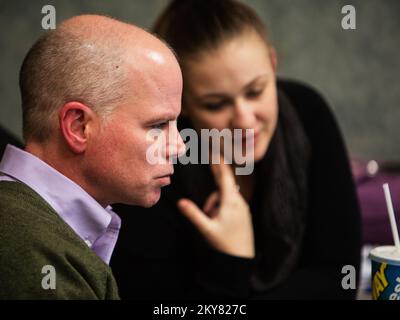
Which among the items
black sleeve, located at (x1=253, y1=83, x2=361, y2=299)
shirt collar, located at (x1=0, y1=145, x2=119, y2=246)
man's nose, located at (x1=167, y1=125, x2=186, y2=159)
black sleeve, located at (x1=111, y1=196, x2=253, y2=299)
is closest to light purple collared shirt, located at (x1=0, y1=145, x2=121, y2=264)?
shirt collar, located at (x1=0, y1=145, x2=119, y2=246)

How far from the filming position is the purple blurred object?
182 centimetres

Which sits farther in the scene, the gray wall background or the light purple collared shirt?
the gray wall background

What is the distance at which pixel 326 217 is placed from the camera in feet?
4.59

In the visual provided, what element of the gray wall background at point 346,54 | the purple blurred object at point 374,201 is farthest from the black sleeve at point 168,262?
the gray wall background at point 346,54

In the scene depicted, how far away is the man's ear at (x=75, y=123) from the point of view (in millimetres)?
667

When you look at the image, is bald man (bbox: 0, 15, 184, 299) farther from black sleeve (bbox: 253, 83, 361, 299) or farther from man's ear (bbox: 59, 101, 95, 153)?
black sleeve (bbox: 253, 83, 361, 299)

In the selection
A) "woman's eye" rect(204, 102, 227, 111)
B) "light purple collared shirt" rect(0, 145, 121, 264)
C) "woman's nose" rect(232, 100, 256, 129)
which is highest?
"woman's eye" rect(204, 102, 227, 111)

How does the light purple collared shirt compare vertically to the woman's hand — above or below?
above

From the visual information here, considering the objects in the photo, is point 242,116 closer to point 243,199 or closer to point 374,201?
point 243,199

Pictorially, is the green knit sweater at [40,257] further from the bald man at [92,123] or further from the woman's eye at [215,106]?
the woman's eye at [215,106]

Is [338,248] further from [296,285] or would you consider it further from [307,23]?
[307,23]

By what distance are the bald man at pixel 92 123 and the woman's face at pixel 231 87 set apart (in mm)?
478

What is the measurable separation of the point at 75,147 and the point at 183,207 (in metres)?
0.55

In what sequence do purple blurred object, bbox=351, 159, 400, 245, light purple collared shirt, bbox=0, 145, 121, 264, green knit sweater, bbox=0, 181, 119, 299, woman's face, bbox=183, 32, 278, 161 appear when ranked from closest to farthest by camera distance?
green knit sweater, bbox=0, 181, 119, 299
light purple collared shirt, bbox=0, 145, 121, 264
woman's face, bbox=183, 32, 278, 161
purple blurred object, bbox=351, 159, 400, 245
